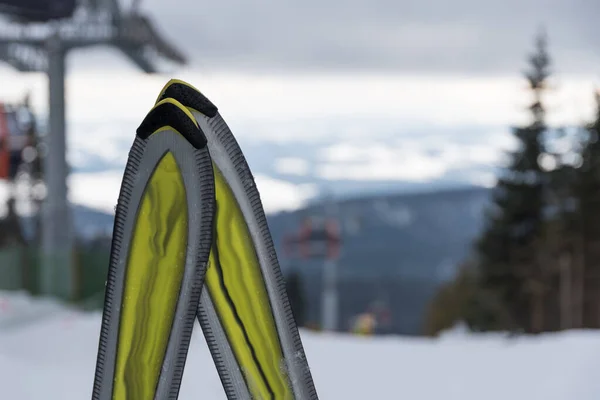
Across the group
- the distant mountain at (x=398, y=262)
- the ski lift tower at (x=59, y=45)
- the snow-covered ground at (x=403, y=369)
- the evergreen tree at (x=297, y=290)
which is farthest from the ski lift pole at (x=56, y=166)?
the distant mountain at (x=398, y=262)

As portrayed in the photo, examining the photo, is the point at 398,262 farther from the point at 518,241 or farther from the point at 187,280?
the point at 187,280

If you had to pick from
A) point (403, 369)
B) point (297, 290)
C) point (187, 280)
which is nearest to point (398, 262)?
point (297, 290)

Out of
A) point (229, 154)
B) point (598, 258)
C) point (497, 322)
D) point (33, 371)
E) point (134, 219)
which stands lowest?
Result: point (497, 322)

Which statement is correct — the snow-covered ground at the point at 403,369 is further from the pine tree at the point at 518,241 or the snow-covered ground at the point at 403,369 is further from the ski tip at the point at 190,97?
the pine tree at the point at 518,241

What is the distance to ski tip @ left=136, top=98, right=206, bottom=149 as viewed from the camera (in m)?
3.82

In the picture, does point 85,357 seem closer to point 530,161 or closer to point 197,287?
point 197,287

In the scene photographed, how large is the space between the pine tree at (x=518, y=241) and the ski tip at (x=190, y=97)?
39.8 m

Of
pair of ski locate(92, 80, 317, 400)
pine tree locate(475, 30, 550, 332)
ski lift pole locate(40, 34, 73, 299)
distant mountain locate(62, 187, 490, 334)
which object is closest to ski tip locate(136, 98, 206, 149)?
pair of ski locate(92, 80, 317, 400)

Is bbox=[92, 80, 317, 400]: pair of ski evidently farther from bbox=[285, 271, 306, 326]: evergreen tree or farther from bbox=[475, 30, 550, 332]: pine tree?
bbox=[285, 271, 306, 326]: evergreen tree

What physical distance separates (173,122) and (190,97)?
166 millimetres

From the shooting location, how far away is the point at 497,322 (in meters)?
46.9

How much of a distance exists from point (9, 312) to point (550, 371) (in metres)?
9.78

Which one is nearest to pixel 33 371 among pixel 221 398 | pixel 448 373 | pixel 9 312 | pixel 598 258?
pixel 221 398

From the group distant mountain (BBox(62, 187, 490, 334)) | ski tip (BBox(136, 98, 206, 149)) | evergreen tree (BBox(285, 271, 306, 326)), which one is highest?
ski tip (BBox(136, 98, 206, 149))
